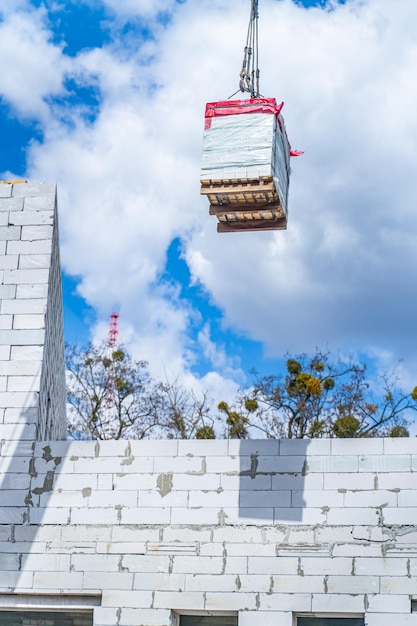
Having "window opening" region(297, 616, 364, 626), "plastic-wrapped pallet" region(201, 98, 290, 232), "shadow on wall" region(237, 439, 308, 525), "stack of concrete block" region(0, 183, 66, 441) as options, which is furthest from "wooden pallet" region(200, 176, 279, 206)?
"window opening" region(297, 616, 364, 626)

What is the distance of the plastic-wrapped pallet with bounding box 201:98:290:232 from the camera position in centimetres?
1142

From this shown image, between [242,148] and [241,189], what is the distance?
0.52m

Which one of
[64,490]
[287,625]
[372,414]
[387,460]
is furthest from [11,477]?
[372,414]

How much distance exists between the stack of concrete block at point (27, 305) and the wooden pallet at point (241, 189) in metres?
2.53

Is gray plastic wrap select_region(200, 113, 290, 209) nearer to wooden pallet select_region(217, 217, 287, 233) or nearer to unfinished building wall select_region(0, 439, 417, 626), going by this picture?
wooden pallet select_region(217, 217, 287, 233)

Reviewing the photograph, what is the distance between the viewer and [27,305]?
41.4ft

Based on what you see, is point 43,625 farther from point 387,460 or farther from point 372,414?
point 372,414

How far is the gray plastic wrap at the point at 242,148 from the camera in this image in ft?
37.4

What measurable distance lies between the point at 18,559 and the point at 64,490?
3.32 feet

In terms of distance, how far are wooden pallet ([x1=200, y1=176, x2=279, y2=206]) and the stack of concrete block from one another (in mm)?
2525

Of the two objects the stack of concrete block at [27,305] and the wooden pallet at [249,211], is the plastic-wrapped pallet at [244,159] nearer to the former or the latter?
the wooden pallet at [249,211]

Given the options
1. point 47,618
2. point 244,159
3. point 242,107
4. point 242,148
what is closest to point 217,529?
point 47,618

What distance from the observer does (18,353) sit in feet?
40.9

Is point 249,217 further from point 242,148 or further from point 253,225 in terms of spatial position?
point 242,148
